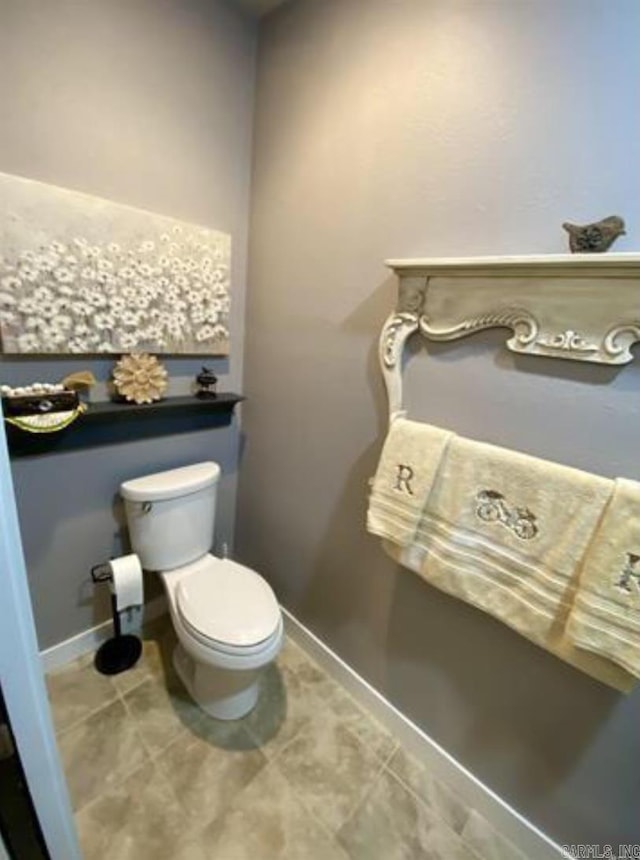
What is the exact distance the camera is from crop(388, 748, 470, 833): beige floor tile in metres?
1.22

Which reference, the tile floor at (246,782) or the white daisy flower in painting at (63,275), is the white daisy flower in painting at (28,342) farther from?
the tile floor at (246,782)

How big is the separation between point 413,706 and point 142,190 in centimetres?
201

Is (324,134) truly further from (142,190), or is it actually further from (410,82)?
(142,190)

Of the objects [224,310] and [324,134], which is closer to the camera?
[324,134]

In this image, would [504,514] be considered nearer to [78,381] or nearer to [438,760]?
[438,760]

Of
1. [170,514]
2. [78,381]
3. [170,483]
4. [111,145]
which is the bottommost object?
[170,514]

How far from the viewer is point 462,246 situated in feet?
3.53

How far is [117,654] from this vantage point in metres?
1.59

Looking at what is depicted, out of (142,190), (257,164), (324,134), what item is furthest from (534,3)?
(142,190)

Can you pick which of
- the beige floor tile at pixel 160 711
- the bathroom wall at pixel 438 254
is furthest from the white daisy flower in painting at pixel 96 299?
the beige floor tile at pixel 160 711

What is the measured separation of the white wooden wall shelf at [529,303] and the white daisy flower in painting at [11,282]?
3.53ft

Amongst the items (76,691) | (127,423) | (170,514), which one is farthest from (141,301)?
(76,691)

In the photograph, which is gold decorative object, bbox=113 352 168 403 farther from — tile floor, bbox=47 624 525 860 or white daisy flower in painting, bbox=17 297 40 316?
tile floor, bbox=47 624 525 860

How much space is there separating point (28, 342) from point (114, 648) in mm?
1211
